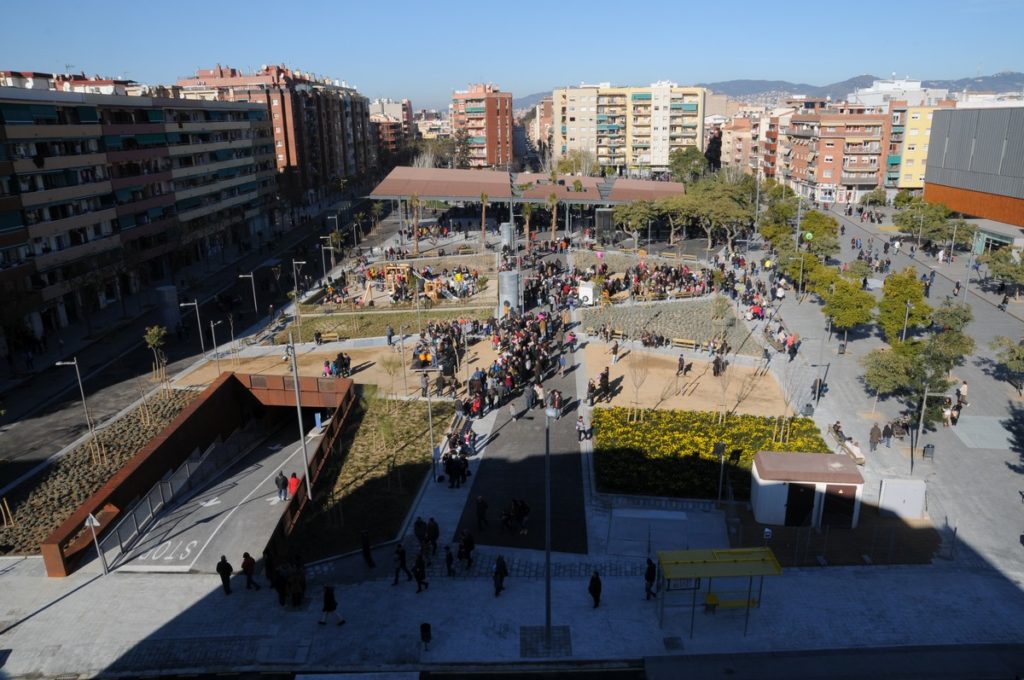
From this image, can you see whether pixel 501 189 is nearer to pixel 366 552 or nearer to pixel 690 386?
pixel 690 386

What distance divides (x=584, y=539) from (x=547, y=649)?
158 inches

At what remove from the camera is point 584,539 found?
57.6ft

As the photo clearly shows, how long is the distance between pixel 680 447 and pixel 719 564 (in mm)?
7519

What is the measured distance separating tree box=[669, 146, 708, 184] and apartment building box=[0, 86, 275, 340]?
2193 inches

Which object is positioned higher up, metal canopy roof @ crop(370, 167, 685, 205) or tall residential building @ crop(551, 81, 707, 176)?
tall residential building @ crop(551, 81, 707, 176)

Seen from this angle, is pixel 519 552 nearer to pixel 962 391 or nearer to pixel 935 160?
pixel 962 391

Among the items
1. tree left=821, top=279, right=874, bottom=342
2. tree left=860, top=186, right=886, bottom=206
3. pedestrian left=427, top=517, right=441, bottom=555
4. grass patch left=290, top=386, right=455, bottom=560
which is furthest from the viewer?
tree left=860, top=186, right=886, bottom=206

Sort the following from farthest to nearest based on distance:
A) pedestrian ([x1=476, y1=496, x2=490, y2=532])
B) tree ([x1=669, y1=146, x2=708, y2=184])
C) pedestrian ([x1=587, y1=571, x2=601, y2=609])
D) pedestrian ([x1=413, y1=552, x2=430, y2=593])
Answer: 1. tree ([x1=669, y1=146, x2=708, y2=184])
2. pedestrian ([x1=476, y1=496, x2=490, y2=532])
3. pedestrian ([x1=413, y1=552, x2=430, y2=593])
4. pedestrian ([x1=587, y1=571, x2=601, y2=609])

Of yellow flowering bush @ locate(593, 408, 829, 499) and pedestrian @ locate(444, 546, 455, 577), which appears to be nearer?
pedestrian @ locate(444, 546, 455, 577)

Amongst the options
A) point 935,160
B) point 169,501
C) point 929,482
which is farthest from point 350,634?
point 935,160

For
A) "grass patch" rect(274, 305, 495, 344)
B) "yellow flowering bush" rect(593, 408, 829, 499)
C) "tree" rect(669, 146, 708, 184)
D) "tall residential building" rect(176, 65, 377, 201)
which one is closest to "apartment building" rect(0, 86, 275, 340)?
"grass patch" rect(274, 305, 495, 344)

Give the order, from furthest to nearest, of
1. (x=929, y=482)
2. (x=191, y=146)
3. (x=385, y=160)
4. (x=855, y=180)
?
(x=385, y=160) → (x=855, y=180) → (x=191, y=146) → (x=929, y=482)

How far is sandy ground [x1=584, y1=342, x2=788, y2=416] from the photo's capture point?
2522 cm

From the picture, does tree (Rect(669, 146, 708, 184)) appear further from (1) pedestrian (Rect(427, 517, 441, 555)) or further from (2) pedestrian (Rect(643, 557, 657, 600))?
(2) pedestrian (Rect(643, 557, 657, 600))
